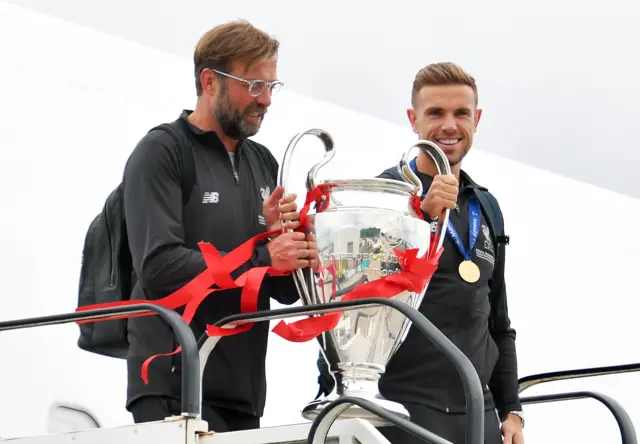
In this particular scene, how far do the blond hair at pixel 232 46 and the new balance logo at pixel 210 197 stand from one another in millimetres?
298

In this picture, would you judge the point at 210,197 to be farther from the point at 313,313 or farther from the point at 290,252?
the point at 313,313

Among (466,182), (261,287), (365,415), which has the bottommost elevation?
(365,415)

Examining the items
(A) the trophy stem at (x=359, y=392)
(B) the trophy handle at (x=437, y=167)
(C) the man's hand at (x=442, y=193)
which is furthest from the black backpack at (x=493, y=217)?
(A) the trophy stem at (x=359, y=392)

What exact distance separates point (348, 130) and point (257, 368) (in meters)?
3.29

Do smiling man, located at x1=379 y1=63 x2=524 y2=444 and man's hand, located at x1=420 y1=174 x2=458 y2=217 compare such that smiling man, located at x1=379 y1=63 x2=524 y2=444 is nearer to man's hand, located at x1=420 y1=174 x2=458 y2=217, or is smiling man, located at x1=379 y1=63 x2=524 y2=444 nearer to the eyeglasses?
man's hand, located at x1=420 y1=174 x2=458 y2=217

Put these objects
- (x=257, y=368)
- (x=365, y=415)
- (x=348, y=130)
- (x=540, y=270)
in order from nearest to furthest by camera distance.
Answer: (x=365, y=415)
(x=257, y=368)
(x=348, y=130)
(x=540, y=270)

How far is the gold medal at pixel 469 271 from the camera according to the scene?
3465mm

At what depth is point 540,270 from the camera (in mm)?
7215

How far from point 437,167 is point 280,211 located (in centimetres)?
47

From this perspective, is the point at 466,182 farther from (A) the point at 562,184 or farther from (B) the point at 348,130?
(A) the point at 562,184

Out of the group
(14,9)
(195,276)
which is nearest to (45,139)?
(14,9)

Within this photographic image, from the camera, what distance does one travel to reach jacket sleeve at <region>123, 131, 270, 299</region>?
10.3 feet

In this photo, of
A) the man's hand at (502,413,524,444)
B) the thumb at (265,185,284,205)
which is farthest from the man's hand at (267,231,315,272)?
the man's hand at (502,413,524,444)

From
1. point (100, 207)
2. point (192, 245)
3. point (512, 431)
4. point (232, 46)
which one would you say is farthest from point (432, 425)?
point (100, 207)
